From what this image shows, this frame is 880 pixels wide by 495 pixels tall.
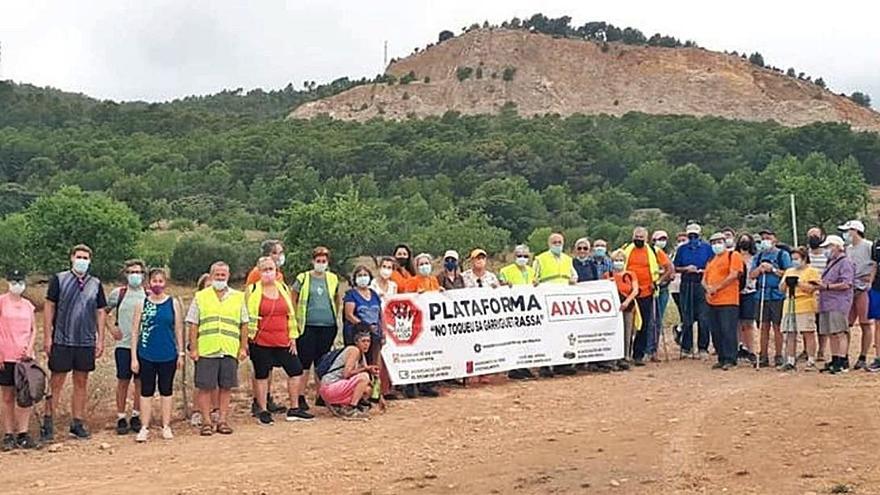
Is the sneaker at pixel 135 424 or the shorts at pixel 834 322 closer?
the sneaker at pixel 135 424

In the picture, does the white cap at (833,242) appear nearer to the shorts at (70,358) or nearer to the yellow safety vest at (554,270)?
the yellow safety vest at (554,270)

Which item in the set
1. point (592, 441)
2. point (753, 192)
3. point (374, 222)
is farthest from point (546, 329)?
point (753, 192)

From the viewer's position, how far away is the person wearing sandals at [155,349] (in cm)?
949

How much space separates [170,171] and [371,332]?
163ft

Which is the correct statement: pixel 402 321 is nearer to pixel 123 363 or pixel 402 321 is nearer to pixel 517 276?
pixel 517 276

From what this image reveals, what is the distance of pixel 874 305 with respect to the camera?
12.2 metres

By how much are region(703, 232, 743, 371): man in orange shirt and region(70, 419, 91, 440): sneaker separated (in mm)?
7600

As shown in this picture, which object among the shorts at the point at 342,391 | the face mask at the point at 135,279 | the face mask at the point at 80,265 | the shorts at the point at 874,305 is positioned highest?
the face mask at the point at 80,265

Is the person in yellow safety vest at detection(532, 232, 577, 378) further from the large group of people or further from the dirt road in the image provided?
the dirt road

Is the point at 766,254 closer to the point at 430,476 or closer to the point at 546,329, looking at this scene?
the point at 546,329

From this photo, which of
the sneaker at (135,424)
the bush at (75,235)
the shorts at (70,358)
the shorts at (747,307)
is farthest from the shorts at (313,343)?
the bush at (75,235)

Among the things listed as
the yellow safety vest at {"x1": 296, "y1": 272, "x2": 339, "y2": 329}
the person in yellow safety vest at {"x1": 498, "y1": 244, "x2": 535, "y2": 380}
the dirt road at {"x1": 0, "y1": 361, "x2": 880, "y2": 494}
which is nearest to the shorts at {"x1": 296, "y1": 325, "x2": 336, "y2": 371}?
the yellow safety vest at {"x1": 296, "y1": 272, "x2": 339, "y2": 329}

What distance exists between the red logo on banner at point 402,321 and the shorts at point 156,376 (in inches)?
114

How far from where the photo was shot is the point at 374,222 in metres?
35.4
